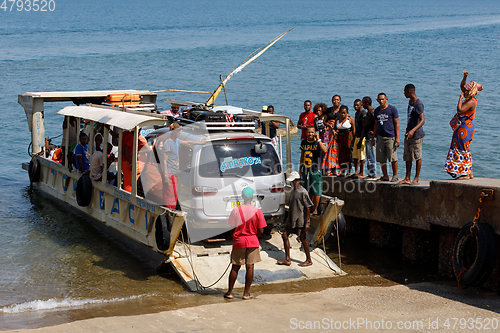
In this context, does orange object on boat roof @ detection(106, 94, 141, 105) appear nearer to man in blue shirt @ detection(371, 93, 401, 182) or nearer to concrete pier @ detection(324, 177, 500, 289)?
concrete pier @ detection(324, 177, 500, 289)

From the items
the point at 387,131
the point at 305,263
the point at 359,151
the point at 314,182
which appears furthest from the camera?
the point at 359,151

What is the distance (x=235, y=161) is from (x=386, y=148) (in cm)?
330

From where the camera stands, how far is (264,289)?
27.8 feet

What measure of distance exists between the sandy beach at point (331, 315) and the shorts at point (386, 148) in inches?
118

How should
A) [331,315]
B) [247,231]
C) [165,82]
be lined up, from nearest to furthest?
[331,315] < [247,231] < [165,82]

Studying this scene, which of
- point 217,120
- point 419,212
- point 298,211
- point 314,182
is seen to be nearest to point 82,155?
point 217,120

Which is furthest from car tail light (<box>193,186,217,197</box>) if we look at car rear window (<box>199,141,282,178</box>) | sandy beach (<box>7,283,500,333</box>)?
sandy beach (<box>7,283,500,333</box>)

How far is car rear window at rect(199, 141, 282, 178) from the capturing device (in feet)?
28.3

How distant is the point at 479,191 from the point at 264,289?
369cm

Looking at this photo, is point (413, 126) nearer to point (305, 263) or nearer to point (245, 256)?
point (305, 263)

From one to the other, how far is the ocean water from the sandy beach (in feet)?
3.09

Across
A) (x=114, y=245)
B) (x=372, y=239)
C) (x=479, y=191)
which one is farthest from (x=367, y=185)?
(x=114, y=245)

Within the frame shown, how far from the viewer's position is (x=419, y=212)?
31.3ft

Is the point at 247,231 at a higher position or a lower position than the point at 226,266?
higher
